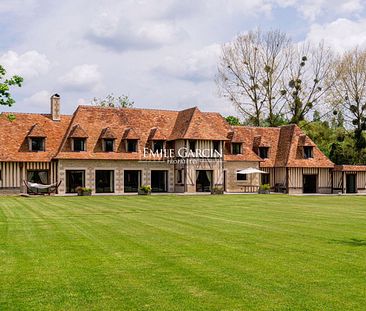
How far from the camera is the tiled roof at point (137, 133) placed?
116 feet

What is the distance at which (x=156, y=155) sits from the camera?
38.1 metres

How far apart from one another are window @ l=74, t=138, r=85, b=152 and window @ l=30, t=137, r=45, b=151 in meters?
2.16

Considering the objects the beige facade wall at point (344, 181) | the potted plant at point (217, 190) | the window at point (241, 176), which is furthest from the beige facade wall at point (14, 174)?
the beige facade wall at point (344, 181)

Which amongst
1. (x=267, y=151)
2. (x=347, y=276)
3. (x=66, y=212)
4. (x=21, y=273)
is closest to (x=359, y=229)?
(x=347, y=276)

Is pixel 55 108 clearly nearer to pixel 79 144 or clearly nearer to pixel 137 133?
pixel 79 144

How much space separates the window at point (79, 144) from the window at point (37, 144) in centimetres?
216

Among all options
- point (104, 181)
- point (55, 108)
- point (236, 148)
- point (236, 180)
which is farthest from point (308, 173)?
point (55, 108)

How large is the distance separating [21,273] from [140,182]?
2923 cm

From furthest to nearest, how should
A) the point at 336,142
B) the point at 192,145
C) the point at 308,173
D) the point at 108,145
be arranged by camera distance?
the point at 336,142 → the point at 308,173 → the point at 192,145 → the point at 108,145

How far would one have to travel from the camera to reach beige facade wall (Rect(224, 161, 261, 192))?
39.5m

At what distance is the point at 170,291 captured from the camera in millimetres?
7203

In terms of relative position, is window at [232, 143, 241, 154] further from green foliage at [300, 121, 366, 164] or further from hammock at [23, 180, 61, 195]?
hammock at [23, 180, 61, 195]

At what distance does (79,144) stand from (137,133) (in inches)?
174

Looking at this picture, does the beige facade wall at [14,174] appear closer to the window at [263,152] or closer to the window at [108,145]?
the window at [108,145]
